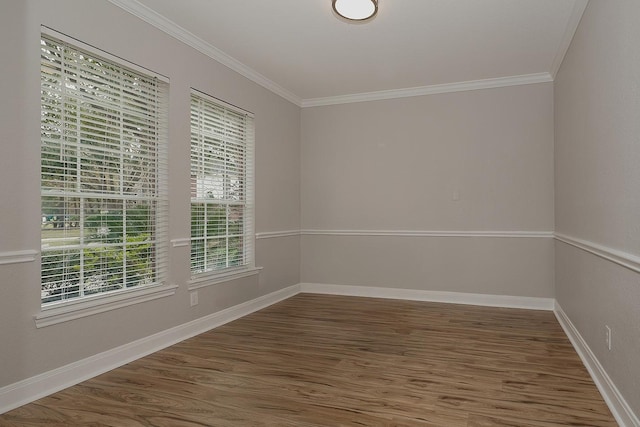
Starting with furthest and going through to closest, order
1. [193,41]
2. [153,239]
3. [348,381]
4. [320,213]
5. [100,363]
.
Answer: [320,213]
[193,41]
[153,239]
[100,363]
[348,381]

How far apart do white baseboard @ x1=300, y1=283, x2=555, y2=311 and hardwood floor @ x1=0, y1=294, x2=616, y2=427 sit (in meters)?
0.63

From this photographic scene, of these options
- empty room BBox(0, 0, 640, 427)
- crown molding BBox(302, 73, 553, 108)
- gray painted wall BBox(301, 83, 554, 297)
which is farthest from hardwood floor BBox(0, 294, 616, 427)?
crown molding BBox(302, 73, 553, 108)

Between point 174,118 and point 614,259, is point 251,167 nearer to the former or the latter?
point 174,118

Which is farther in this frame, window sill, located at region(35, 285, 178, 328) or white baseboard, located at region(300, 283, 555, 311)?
white baseboard, located at region(300, 283, 555, 311)

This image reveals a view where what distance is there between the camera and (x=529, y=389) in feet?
8.51

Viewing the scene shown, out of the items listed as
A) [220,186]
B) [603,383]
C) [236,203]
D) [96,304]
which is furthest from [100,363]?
[603,383]

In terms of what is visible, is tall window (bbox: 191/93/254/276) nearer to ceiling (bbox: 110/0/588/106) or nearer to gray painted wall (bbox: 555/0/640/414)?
ceiling (bbox: 110/0/588/106)

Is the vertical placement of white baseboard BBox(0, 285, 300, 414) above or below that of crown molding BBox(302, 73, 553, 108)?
below

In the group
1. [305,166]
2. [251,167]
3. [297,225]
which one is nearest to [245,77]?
[251,167]

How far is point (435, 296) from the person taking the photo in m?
5.17

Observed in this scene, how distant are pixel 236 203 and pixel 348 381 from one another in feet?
7.64

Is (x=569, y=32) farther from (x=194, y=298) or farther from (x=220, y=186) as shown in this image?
(x=194, y=298)

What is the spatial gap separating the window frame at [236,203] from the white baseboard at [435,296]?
1.26 m

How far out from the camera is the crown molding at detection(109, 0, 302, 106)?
10.3 feet
